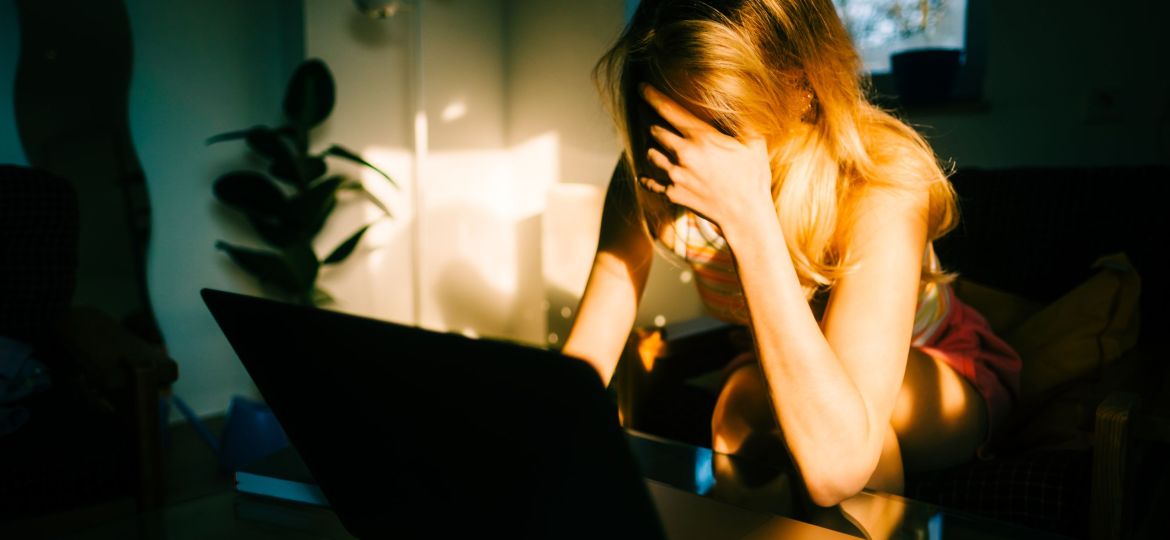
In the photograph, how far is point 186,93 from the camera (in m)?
2.30

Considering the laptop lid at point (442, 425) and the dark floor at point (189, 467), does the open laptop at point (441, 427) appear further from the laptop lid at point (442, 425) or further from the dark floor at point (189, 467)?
the dark floor at point (189, 467)

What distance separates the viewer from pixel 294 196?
2248 millimetres

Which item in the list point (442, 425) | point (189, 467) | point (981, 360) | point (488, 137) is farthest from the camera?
point (488, 137)

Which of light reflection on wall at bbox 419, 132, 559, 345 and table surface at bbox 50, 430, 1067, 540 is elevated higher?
table surface at bbox 50, 430, 1067, 540

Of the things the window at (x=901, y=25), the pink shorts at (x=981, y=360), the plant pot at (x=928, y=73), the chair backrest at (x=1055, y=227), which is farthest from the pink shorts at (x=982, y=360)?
the window at (x=901, y=25)

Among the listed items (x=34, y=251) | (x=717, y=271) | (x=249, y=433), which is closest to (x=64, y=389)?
(x=34, y=251)

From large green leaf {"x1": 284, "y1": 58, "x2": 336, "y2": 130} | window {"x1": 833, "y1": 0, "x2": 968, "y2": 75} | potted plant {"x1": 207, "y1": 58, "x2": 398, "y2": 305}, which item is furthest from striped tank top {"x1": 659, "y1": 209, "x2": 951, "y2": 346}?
large green leaf {"x1": 284, "y1": 58, "x2": 336, "y2": 130}

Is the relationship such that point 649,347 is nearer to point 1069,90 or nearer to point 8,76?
point 1069,90

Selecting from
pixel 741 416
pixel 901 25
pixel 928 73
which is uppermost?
pixel 901 25

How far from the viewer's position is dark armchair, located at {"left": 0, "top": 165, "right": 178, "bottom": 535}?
1159 millimetres

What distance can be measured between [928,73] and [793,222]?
4.43ft

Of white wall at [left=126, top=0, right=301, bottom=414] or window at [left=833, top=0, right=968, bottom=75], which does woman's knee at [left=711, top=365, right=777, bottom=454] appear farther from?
white wall at [left=126, top=0, right=301, bottom=414]

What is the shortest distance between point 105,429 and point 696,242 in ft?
3.37

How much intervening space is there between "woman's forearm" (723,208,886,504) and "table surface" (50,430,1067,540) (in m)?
0.03
